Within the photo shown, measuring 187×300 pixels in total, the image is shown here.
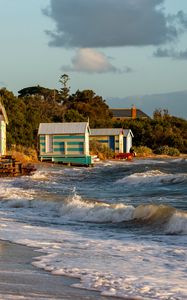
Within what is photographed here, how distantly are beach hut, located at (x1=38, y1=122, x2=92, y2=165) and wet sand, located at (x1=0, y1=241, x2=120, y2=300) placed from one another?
43268mm

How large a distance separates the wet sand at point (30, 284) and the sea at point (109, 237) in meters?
0.22

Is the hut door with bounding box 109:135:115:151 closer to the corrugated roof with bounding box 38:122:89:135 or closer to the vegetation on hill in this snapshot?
the vegetation on hill

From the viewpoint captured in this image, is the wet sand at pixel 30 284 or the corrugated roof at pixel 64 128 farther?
the corrugated roof at pixel 64 128

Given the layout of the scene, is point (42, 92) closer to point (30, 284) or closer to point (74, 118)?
point (74, 118)

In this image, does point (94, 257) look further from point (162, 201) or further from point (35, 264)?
point (162, 201)

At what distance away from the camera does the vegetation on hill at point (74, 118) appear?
211ft

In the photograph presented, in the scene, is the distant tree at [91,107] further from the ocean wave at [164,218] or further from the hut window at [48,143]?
the ocean wave at [164,218]

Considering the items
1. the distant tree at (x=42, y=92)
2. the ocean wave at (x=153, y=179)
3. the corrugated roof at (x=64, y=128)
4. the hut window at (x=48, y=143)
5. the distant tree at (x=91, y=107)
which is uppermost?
the distant tree at (x=42, y=92)

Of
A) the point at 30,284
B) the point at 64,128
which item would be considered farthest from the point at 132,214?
the point at 64,128

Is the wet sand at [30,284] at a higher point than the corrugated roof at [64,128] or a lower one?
lower

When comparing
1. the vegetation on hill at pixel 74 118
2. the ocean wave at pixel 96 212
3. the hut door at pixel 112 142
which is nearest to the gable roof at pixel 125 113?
the vegetation on hill at pixel 74 118

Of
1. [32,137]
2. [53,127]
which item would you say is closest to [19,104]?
[32,137]

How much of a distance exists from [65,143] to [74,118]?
86.7 feet

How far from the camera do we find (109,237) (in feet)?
49.9
